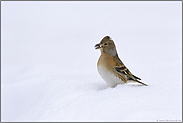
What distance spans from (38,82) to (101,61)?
1817 millimetres

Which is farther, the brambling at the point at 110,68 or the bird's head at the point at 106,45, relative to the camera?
the bird's head at the point at 106,45

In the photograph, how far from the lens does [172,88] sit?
3359mm

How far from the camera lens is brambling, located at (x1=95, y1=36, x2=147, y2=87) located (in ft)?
11.8

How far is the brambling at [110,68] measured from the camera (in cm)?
358

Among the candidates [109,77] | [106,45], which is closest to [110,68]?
[109,77]

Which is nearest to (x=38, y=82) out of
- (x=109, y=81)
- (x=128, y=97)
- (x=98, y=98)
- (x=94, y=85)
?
(x=94, y=85)

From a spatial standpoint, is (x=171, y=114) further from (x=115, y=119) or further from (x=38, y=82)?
(x=38, y=82)

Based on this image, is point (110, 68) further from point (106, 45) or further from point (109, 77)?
point (106, 45)

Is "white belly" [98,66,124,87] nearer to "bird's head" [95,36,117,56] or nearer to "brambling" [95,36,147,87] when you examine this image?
"brambling" [95,36,147,87]

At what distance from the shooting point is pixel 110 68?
359cm

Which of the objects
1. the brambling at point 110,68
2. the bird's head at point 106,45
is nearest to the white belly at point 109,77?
the brambling at point 110,68

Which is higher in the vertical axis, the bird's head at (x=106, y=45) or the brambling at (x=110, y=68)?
the bird's head at (x=106, y=45)

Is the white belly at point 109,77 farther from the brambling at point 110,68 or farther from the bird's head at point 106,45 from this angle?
the bird's head at point 106,45

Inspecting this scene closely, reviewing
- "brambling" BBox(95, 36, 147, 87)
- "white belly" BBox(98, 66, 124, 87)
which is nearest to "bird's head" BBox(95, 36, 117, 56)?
"brambling" BBox(95, 36, 147, 87)
